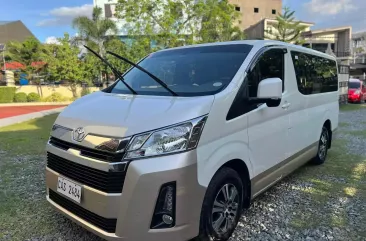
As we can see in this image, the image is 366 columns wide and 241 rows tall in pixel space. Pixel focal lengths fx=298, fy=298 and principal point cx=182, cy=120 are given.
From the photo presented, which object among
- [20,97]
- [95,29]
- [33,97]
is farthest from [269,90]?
[95,29]

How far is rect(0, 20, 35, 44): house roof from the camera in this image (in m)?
48.0

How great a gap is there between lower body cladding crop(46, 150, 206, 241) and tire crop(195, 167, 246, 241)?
137mm

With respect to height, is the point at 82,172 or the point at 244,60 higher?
the point at 244,60

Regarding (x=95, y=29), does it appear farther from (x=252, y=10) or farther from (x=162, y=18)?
(x=252, y=10)

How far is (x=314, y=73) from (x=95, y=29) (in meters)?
23.5

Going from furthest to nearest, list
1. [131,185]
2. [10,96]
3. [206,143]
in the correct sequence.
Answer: [10,96], [206,143], [131,185]

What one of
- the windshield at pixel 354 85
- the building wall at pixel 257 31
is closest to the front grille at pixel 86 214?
the windshield at pixel 354 85

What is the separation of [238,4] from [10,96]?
3689 cm

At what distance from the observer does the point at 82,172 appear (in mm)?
2326

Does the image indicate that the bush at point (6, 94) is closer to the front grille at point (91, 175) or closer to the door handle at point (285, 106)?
the front grille at point (91, 175)

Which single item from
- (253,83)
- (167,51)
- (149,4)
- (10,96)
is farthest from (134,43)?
(253,83)

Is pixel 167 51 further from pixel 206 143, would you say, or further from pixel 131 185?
pixel 131 185

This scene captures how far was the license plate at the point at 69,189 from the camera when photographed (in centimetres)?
237

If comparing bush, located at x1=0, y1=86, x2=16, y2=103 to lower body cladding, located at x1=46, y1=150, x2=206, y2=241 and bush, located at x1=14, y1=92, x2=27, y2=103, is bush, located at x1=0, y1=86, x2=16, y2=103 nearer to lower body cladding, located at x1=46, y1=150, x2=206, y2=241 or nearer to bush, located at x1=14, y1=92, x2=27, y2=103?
bush, located at x1=14, y1=92, x2=27, y2=103
